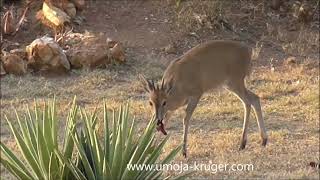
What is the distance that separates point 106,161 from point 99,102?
6.04 meters

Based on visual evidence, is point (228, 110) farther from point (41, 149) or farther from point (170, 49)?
point (41, 149)

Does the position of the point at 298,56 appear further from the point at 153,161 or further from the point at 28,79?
the point at 153,161

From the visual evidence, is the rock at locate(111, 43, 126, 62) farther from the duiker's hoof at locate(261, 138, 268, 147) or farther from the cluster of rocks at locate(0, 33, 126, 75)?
the duiker's hoof at locate(261, 138, 268, 147)

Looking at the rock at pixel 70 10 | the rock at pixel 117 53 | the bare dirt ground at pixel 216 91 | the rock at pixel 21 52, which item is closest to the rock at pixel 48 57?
the rock at pixel 21 52

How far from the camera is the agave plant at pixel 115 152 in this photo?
4559mm

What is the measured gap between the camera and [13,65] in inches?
479

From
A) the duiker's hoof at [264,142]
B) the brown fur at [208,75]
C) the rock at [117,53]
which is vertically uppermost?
the brown fur at [208,75]

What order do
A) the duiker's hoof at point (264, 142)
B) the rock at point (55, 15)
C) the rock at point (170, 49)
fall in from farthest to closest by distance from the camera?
the rock at point (55, 15)
the rock at point (170, 49)
the duiker's hoof at point (264, 142)

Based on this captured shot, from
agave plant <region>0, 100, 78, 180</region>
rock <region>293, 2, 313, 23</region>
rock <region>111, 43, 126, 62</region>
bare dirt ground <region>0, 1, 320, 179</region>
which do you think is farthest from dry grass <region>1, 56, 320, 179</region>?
rock <region>293, 2, 313, 23</region>

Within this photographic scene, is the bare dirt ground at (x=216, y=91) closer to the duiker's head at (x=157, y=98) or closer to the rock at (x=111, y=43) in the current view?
the rock at (x=111, y=43)

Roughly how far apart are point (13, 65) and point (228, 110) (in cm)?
411

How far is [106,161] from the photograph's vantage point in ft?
15.0

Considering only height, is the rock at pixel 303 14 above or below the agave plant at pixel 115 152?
below

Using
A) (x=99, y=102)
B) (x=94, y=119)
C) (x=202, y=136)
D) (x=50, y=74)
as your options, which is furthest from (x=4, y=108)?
(x=94, y=119)
